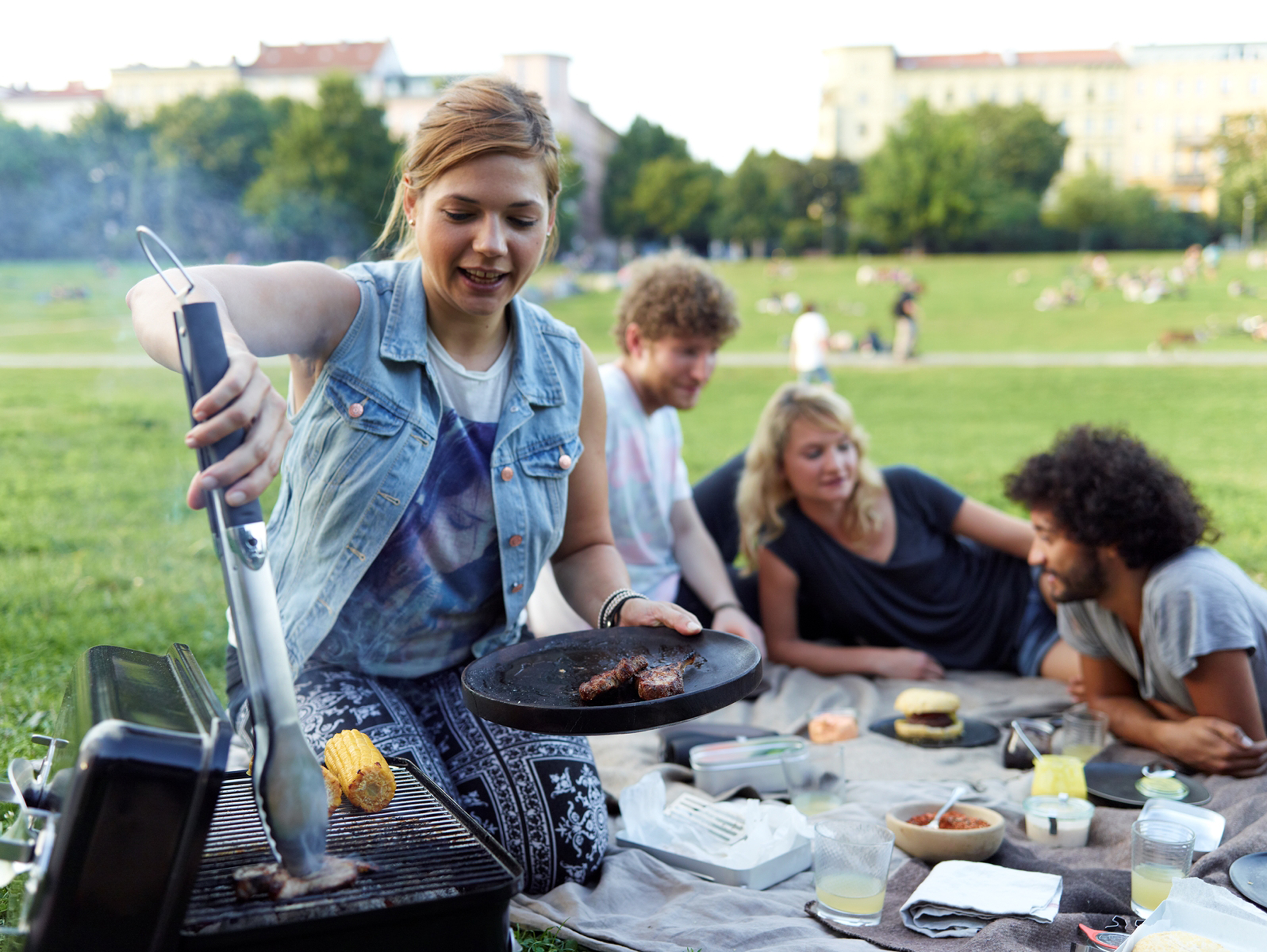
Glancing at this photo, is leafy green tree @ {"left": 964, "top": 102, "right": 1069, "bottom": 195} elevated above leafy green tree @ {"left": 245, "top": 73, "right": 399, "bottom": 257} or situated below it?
above

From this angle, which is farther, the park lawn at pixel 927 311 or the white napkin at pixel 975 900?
the park lawn at pixel 927 311

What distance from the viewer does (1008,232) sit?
55219 mm

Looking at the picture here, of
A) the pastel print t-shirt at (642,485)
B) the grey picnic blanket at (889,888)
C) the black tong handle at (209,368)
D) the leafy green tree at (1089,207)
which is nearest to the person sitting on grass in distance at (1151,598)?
the grey picnic blanket at (889,888)

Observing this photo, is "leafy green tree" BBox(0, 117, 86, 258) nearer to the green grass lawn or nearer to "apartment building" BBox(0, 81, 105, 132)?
the green grass lawn

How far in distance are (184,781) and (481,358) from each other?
1.56 metres

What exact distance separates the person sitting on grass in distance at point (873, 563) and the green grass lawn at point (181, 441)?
99.2 inches

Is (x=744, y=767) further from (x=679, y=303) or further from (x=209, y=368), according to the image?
(x=209, y=368)

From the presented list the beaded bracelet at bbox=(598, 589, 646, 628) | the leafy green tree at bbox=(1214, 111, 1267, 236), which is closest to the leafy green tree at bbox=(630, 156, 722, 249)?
the leafy green tree at bbox=(1214, 111, 1267, 236)

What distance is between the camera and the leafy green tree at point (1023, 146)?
6781 cm

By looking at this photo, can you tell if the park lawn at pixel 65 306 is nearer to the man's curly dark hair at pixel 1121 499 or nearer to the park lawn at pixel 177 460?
the park lawn at pixel 177 460

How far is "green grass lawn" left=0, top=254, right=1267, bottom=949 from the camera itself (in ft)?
16.7

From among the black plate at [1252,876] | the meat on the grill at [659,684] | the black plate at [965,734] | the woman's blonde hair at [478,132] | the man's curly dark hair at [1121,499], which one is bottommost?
the black plate at [965,734]

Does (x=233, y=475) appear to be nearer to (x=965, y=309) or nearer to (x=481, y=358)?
(x=481, y=358)

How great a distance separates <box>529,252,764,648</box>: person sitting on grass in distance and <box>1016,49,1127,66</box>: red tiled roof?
86411mm
